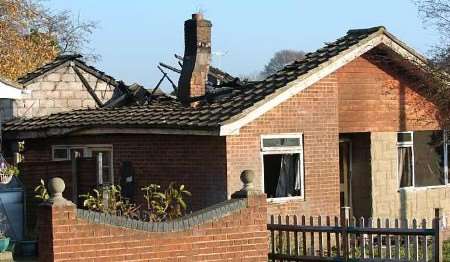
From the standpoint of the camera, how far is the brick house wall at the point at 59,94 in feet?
82.3

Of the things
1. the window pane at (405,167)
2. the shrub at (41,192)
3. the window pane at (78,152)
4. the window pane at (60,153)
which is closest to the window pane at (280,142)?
the window pane at (405,167)

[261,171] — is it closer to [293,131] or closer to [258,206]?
[293,131]

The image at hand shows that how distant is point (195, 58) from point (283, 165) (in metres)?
3.71

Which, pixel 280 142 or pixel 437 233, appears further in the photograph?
pixel 280 142

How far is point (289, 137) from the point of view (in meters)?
18.3

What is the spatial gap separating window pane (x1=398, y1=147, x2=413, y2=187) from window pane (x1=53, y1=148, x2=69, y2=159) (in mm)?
7986

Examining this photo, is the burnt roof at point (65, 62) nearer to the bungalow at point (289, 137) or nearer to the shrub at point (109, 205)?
the bungalow at point (289, 137)

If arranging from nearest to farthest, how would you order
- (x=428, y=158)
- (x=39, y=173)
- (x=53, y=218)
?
(x=53, y=218)
(x=39, y=173)
(x=428, y=158)

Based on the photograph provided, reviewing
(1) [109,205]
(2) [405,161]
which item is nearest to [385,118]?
(2) [405,161]

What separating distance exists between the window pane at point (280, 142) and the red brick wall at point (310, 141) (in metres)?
0.18

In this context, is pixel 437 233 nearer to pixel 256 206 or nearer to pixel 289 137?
pixel 256 206

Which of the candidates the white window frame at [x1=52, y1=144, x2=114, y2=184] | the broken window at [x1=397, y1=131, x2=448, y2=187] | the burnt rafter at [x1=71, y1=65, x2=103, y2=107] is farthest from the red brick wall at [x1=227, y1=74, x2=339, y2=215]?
the burnt rafter at [x1=71, y1=65, x2=103, y2=107]

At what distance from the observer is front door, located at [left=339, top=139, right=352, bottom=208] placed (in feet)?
68.1

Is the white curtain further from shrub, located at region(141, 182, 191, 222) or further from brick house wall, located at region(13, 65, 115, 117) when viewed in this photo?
brick house wall, located at region(13, 65, 115, 117)
